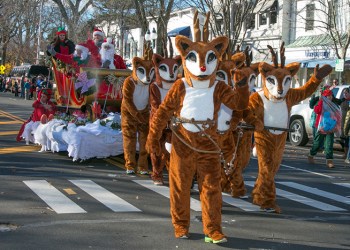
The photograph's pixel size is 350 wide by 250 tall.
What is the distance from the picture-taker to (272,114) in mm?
7488

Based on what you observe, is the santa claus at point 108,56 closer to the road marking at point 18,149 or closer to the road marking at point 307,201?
the road marking at point 18,149

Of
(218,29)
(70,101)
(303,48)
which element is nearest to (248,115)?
(70,101)

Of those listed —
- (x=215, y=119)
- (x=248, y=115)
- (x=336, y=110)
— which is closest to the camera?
(x=215, y=119)

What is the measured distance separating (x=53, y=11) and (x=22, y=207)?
4964cm

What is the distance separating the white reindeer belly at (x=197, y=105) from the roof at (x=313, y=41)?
80.0ft

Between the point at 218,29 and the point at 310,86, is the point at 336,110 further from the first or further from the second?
the point at 218,29

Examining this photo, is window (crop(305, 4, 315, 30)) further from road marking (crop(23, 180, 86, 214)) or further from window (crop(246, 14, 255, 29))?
road marking (crop(23, 180, 86, 214))

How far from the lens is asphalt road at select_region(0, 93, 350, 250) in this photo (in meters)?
5.95

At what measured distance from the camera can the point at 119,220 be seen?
677 cm

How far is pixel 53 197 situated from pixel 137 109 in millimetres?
2772

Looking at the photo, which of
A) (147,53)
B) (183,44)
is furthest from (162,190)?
(183,44)

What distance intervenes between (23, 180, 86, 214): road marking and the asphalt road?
0.01 metres

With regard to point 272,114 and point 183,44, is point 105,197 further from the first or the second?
point 183,44

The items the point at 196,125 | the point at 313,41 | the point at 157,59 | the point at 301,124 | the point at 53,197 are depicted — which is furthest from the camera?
the point at 313,41
